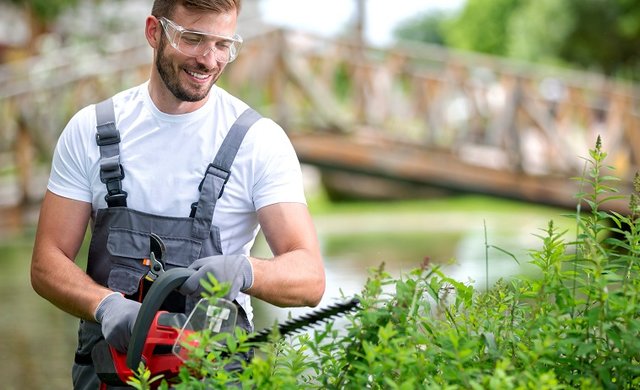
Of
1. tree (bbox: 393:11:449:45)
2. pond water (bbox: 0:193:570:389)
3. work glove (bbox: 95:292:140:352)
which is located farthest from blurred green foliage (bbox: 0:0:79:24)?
tree (bbox: 393:11:449:45)

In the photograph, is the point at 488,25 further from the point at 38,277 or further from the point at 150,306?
the point at 150,306

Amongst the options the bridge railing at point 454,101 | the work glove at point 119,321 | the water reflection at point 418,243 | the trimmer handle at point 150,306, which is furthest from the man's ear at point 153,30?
the bridge railing at point 454,101

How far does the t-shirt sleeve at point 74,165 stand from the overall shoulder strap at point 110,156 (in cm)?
4

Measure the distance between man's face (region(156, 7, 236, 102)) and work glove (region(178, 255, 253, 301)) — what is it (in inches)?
25.7

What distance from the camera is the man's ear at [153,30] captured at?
3.75 meters

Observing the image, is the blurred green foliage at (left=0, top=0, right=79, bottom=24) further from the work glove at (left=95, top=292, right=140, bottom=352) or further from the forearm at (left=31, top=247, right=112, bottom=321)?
the work glove at (left=95, top=292, right=140, bottom=352)

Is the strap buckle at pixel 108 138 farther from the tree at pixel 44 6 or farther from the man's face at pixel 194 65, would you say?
the tree at pixel 44 6

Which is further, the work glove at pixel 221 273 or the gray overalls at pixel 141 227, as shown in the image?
the gray overalls at pixel 141 227

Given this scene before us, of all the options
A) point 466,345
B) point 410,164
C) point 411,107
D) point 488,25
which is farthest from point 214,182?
point 488,25

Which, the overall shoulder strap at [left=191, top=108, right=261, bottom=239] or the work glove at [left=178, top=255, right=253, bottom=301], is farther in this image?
the overall shoulder strap at [left=191, top=108, right=261, bottom=239]

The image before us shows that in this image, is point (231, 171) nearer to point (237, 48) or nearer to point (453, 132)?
point (237, 48)

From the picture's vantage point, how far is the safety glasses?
11.7 feet

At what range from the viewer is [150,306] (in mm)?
3117

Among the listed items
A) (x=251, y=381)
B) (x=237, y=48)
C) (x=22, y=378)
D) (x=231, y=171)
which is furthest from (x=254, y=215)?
(x=22, y=378)
